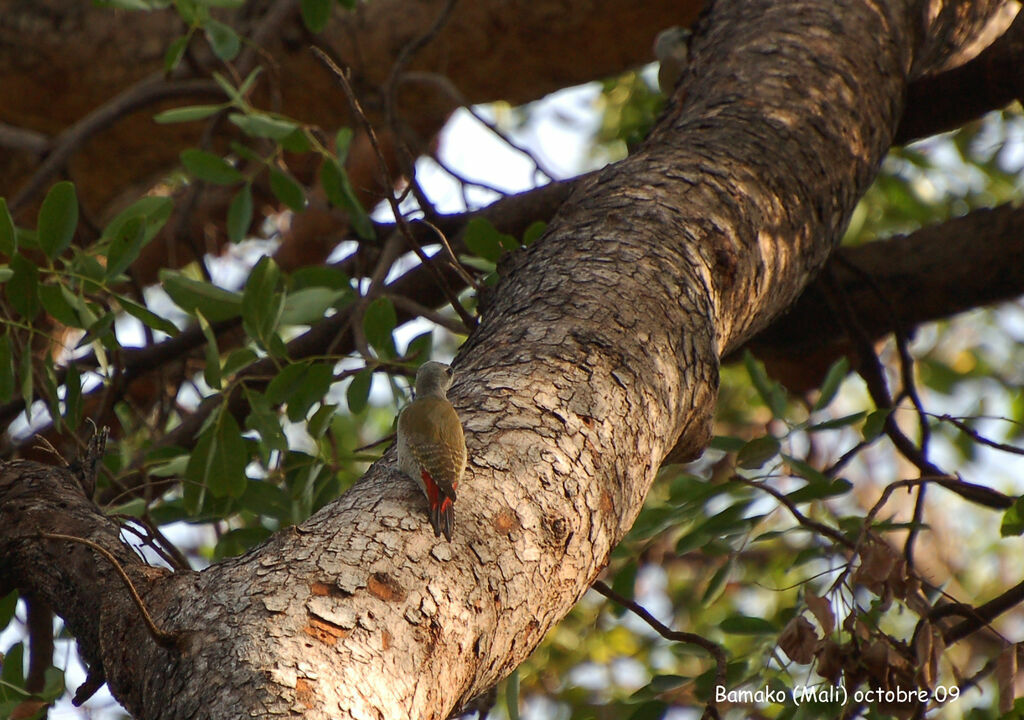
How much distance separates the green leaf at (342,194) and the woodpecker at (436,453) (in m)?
1.07

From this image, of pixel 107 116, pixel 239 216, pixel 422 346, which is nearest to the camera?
pixel 422 346

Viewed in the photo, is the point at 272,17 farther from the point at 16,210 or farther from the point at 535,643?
the point at 535,643

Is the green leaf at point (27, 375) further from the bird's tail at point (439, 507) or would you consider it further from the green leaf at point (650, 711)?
the green leaf at point (650, 711)

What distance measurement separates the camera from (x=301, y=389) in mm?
2041

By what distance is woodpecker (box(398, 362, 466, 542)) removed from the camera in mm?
1189

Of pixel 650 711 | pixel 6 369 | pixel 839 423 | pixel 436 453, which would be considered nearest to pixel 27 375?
pixel 6 369

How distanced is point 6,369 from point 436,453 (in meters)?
1.11

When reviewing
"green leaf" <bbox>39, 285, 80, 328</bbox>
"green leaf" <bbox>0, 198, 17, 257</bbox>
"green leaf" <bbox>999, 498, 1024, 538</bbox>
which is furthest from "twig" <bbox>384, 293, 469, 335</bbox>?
"green leaf" <bbox>999, 498, 1024, 538</bbox>

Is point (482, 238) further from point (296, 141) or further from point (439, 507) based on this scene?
point (439, 507)

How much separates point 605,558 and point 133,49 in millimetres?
3463

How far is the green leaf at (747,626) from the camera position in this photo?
2086 millimetres

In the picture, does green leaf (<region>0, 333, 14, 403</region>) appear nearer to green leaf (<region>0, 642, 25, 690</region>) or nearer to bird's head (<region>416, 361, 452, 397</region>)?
green leaf (<region>0, 642, 25, 690</region>)

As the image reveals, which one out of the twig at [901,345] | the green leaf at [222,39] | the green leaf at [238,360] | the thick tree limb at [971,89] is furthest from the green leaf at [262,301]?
the thick tree limb at [971,89]

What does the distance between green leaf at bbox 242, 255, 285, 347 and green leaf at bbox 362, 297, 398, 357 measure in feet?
0.67
